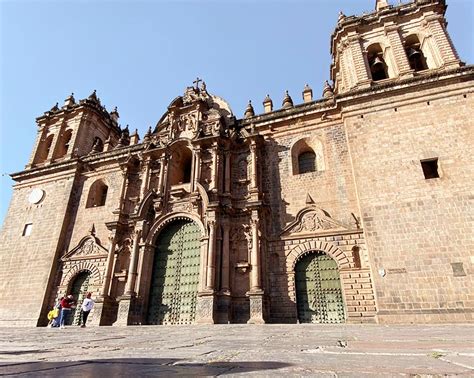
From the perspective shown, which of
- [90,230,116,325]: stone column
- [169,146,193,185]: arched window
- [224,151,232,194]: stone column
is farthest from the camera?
[169,146,193,185]: arched window

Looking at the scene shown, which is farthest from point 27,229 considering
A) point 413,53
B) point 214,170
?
point 413,53

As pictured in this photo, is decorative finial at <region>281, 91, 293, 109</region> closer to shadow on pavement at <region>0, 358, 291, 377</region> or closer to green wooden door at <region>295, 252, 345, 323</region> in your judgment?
green wooden door at <region>295, 252, 345, 323</region>

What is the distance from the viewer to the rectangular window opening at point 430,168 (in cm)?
984

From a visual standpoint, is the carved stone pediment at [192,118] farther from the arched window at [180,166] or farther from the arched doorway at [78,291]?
the arched doorway at [78,291]

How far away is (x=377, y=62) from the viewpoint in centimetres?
1359

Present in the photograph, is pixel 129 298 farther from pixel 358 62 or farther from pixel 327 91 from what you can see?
pixel 358 62

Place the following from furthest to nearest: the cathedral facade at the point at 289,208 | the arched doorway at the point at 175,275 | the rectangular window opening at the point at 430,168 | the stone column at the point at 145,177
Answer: the stone column at the point at 145,177
the arched doorway at the point at 175,275
the rectangular window opening at the point at 430,168
the cathedral facade at the point at 289,208

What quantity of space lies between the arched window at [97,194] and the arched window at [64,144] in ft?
13.7

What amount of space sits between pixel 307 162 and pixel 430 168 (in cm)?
457

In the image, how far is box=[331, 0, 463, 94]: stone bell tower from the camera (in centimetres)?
1234

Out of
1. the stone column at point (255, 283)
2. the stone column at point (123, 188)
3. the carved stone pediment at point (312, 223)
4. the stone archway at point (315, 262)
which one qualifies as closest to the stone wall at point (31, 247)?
the stone column at point (123, 188)

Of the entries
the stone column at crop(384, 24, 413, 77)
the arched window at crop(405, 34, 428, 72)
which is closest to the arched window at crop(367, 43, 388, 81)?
the stone column at crop(384, 24, 413, 77)

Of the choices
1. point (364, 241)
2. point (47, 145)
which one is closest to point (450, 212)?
point (364, 241)

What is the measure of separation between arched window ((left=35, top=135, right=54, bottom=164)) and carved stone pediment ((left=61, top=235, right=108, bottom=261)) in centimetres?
754
